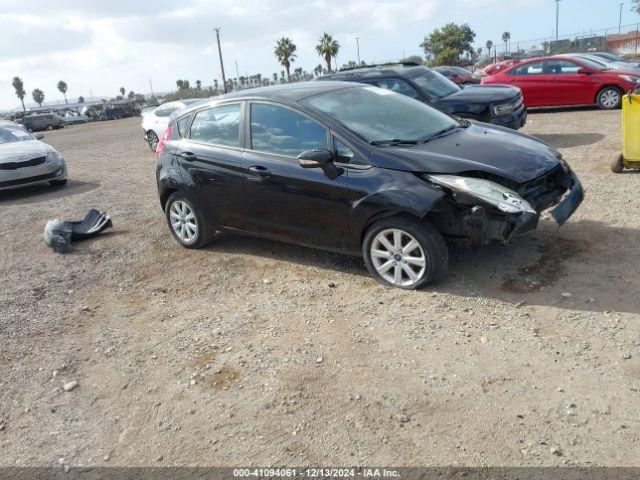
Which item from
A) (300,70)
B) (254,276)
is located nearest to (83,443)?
(254,276)

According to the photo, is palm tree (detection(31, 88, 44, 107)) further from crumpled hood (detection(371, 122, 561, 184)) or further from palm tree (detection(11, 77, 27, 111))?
crumpled hood (detection(371, 122, 561, 184))

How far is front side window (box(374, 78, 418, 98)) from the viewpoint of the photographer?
10578 mm

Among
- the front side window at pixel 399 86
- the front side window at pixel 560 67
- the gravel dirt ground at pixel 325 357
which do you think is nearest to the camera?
the gravel dirt ground at pixel 325 357

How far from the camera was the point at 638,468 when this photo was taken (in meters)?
2.70

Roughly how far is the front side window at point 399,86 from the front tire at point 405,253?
629 cm

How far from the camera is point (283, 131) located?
544cm

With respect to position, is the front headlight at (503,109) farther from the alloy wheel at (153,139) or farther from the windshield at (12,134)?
the alloy wheel at (153,139)

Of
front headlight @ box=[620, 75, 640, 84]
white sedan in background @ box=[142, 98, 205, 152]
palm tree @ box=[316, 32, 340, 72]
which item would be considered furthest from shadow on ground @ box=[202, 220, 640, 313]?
palm tree @ box=[316, 32, 340, 72]

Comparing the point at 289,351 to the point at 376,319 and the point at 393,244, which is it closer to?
the point at 376,319

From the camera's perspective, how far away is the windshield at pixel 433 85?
1079 cm

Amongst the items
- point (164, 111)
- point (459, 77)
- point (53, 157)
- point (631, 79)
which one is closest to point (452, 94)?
point (631, 79)

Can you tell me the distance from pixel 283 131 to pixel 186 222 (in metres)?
1.83

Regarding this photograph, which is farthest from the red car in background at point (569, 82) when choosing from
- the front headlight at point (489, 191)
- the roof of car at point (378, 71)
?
the front headlight at point (489, 191)

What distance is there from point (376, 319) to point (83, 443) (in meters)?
2.17
